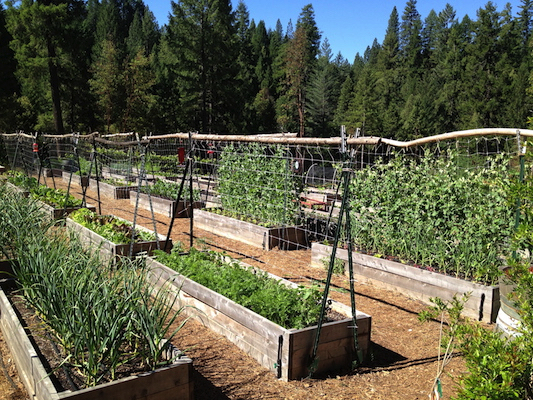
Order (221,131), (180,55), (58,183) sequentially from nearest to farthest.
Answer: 1. (58,183)
2. (180,55)
3. (221,131)

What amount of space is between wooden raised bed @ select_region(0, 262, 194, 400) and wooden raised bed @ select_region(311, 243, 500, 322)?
281 centimetres

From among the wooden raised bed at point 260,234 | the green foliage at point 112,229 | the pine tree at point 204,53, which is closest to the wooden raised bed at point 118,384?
the green foliage at point 112,229

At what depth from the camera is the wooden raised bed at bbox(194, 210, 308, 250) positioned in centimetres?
727

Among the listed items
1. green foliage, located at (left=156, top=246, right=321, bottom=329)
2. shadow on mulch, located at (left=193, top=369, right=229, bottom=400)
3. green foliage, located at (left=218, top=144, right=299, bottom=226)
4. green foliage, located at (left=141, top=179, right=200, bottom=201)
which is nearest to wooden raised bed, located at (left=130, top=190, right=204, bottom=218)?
green foliage, located at (left=141, top=179, right=200, bottom=201)

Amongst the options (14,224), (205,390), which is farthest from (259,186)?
(205,390)

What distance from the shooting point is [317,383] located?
3359mm

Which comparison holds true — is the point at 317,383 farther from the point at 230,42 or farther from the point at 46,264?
the point at 230,42

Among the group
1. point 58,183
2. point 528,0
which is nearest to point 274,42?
point 528,0

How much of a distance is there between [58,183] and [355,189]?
12.3 metres

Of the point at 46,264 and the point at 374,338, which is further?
the point at 374,338

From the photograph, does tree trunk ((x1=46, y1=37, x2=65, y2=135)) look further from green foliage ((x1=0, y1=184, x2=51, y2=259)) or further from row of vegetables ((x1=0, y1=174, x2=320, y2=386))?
row of vegetables ((x1=0, y1=174, x2=320, y2=386))

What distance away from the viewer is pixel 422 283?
5105 millimetres

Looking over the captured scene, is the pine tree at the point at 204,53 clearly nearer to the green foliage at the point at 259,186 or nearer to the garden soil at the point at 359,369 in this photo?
the green foliage at the point at 259,186

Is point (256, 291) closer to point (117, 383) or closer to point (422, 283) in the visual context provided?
point (117, 383)
